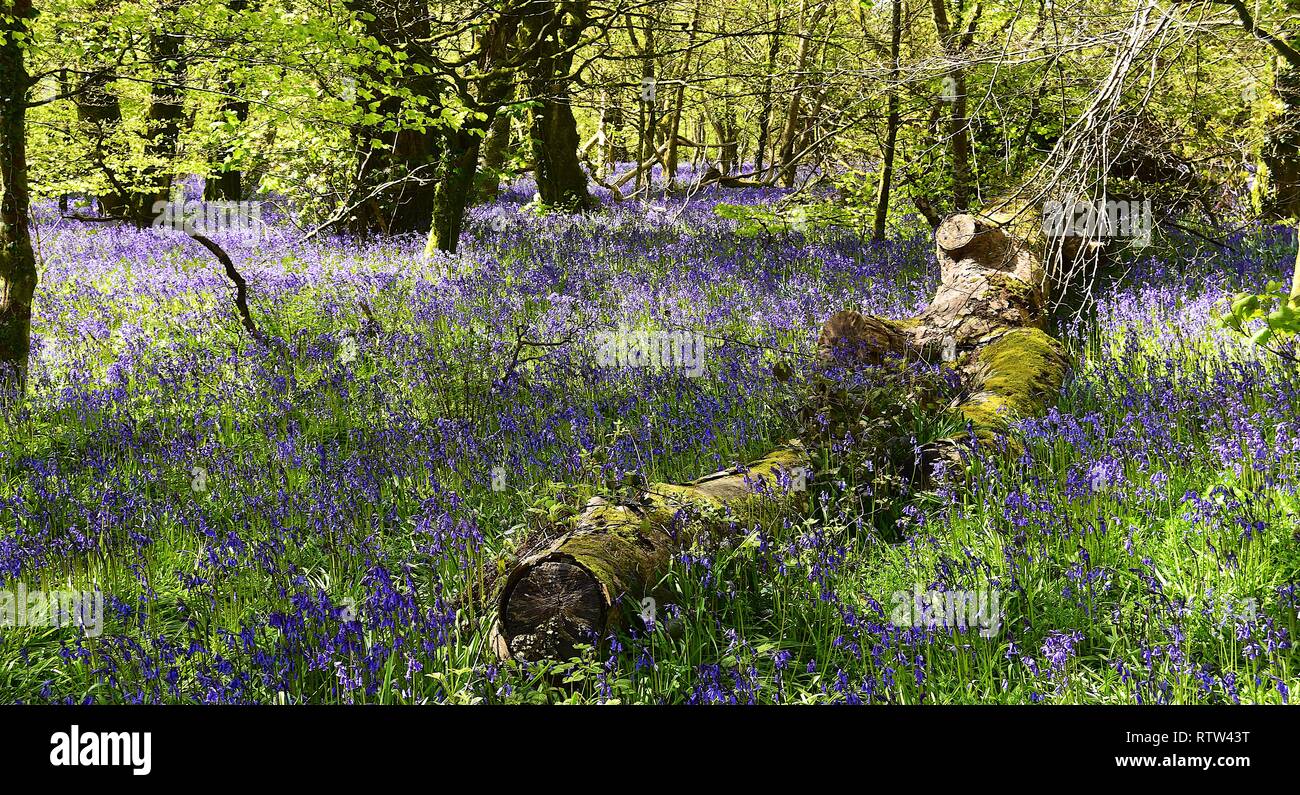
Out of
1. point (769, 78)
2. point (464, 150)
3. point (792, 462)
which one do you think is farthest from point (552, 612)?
point (464, 150)

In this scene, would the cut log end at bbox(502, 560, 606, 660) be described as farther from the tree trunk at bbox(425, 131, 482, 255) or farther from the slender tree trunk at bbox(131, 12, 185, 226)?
the slender tree trunk at bbox(131, 12, 185, 226)

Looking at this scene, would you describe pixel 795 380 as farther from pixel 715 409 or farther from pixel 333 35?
pixel 333 35

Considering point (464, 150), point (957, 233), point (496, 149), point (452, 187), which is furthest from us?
point (496, 149)

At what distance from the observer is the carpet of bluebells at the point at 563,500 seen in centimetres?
304

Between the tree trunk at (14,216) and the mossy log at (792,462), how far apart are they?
15.5 feet

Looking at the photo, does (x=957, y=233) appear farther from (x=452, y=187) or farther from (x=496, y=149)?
(x=496, y=149)

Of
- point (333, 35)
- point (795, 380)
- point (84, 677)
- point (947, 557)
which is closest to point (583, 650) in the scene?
point (947, 557)

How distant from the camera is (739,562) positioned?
3773 millimetres

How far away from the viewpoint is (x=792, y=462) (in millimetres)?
4574

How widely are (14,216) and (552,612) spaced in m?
5.47

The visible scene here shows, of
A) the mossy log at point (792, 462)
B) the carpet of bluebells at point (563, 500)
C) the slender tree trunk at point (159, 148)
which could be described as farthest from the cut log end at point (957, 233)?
the slender tree trunk at point (159, 148)

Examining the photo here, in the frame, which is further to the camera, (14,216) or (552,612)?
(14,216)
